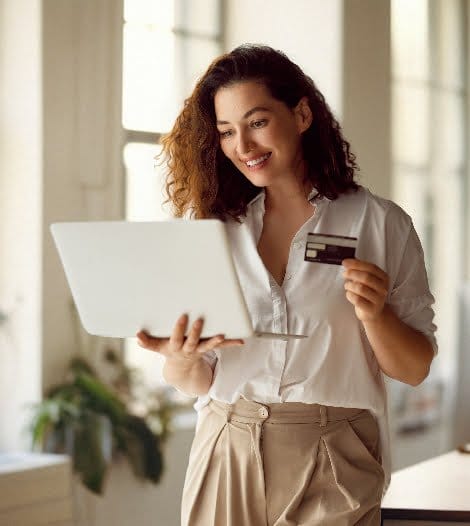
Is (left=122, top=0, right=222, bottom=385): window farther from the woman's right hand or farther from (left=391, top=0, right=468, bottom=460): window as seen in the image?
the woman's right hand

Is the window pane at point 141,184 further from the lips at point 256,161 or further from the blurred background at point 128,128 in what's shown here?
the lips at point 256,161

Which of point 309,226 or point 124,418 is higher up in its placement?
A: point 309,226

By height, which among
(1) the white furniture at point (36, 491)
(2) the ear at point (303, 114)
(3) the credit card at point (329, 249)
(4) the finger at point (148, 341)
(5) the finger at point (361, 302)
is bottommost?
(1) the white furniture at point (36, 491)

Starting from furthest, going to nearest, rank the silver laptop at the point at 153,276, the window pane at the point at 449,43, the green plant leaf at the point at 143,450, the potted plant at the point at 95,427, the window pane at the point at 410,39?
the window pane at the point at 449,43 → the window pane at the point at 410,39 → the green plant leaf at the point at 143,450 → the potted plant at the point at 95,427 → the silver laptop at the point at 153,276

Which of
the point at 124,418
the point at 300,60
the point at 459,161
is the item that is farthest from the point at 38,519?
the point at 459,161

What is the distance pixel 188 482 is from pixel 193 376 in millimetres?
230

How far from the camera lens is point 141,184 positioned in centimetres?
459

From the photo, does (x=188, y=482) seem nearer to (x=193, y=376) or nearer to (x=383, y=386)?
(x=193, y=376)

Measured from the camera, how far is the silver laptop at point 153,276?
167 centimetres

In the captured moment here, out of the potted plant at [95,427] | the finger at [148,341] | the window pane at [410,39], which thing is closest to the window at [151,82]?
the potted plant at [95,427]

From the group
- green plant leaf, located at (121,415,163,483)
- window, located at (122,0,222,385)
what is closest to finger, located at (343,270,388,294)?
green plant leaf, located at (121,415,163,483)

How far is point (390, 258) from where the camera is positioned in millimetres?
1994

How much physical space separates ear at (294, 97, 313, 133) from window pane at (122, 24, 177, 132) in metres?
2.47

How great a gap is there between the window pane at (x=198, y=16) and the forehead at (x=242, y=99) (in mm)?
2995
